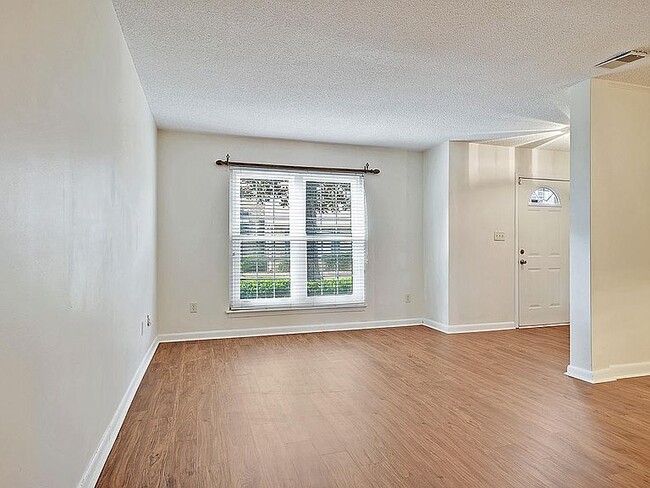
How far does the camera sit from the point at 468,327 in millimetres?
5312

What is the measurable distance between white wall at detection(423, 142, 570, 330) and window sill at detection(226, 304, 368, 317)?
3.45ft

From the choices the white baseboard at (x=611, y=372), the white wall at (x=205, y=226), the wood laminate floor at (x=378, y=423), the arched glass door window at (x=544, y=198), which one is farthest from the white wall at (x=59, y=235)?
the arched glass door window at (x=544, y=198)

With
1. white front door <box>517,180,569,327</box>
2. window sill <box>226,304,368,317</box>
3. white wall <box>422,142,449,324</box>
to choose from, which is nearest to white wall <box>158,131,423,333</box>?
window sill <box>226,304,368,317</box>

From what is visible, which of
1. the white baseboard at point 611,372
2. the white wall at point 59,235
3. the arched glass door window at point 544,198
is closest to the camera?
the white wall at point 59,235

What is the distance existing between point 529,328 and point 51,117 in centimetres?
564

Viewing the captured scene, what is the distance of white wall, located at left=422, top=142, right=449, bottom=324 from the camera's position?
5.33 meters

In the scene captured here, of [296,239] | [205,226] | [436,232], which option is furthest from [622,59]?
[205,226]

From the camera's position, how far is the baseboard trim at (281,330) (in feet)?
15.9

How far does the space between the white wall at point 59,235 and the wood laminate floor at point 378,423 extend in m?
0.48

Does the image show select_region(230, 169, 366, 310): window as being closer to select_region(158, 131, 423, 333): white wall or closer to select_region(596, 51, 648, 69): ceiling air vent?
select_region(158, 131, 423, 333): white wall

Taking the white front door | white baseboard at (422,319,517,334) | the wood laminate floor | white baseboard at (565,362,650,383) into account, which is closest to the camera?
the wood laminate floor

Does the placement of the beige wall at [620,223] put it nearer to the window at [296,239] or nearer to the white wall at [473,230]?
the white wall at [473,230]

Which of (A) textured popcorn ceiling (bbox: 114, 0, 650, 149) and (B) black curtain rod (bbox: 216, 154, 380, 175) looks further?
(B) black curtain rod (bbox: 216, 154, 380, 175)

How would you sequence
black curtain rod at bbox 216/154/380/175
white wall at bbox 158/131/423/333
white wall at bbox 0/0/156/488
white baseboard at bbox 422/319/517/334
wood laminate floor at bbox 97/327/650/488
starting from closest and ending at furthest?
1. white wall at bbox 0/0/156/488
2. wood laminate floor at bbox 97/327/650/488
3. white wall at bbox 158/131/423/333
4. black curtain rod at bbox 216/154/380/175
5. white baseboard at bbox 422/319/517/334
